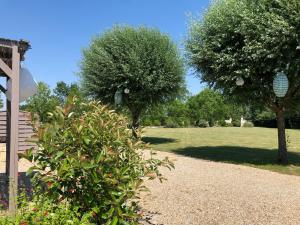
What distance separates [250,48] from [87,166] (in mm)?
9767

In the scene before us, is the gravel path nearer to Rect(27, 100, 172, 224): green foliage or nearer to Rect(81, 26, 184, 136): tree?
Rect(27, 100, 172, 224): green foliage

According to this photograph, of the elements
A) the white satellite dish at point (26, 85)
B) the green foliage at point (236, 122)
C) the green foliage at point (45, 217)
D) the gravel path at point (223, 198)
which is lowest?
the gravel path at point (223, 198)

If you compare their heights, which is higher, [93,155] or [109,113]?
[109,113]

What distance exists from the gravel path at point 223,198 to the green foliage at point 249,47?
3.60 m

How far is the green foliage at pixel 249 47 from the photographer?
Result: 40.4ft

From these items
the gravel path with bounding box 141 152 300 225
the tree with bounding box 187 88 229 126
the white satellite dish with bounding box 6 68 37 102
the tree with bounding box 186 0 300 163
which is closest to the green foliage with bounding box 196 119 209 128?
the tree with bounding box 187 88 229 126

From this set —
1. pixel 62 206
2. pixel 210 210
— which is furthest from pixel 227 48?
pixel 62 206

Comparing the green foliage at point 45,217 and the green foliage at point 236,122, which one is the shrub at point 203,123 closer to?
the green foliage at point 236,122

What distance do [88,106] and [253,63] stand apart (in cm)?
917

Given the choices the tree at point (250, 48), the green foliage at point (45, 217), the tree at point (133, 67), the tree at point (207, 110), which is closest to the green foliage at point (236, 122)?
the tree at point (207, 110)

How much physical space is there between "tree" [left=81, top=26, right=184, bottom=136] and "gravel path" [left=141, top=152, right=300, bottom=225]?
11.2m

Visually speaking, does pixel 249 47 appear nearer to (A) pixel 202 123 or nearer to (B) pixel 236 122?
(A) pixel 202 123

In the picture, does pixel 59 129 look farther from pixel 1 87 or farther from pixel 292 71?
pixel 292 71

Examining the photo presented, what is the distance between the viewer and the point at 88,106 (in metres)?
5.16
